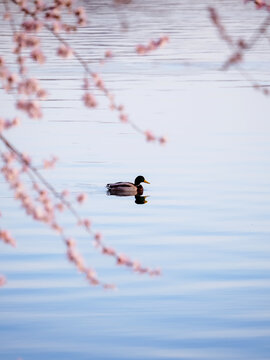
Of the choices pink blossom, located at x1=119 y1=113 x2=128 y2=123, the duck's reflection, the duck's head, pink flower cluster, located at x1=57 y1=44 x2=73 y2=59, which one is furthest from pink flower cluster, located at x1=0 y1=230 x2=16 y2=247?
the duck's head

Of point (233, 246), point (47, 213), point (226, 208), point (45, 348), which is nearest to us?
point (47, 213)

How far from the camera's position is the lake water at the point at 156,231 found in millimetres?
9391

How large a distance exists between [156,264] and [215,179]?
5666 millimetres

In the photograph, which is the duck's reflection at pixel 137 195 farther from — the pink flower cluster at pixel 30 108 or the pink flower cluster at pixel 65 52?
the pink flower cluster at pixel 30 108

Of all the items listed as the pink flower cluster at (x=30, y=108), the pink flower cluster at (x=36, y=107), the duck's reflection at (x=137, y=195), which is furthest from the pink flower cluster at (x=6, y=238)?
the duck's reflection at (x=137, y=195)

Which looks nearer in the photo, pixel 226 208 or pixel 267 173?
A: pixel 226 208

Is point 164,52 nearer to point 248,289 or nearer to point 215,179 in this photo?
point 215,179

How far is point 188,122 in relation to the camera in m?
23.3

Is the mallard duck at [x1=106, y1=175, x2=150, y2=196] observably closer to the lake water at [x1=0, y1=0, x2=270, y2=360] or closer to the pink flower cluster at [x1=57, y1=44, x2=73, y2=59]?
the lake water at [x1=0, y1=0, x2=270, y2=360]

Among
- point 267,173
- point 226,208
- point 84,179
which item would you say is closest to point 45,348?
point 226,208

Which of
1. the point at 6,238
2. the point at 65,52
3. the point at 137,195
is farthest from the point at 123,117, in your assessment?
the point at 137,195

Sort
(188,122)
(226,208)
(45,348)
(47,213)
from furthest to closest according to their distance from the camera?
(188,122) < (226,208) < (45,348) < (47,213)

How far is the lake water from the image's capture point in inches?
370

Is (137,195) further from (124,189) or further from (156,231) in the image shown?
(156,231)
